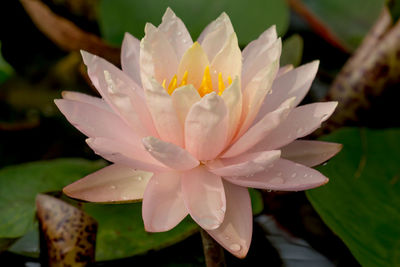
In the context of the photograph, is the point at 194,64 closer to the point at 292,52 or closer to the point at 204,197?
the point at 204,197

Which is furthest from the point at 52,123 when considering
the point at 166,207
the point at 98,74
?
the point at 166,207

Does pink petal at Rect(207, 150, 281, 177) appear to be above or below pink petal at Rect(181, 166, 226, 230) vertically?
above

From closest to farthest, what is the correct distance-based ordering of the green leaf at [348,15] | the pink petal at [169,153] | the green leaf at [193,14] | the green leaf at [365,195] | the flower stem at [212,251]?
the pink petal at [169,153] < the flower stem at [212,251] < the green leaf at [365,195] < the green leaf at [193,14] < the green leaf at [348,15]

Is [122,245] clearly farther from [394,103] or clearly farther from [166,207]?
[394,103]

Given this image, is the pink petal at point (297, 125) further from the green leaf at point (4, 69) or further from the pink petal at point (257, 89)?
the green leaf at point (4, 69)

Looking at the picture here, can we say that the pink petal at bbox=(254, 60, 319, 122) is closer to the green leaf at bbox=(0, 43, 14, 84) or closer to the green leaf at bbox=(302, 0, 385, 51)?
the green leaf at bbox=(0, 43, 14, 84)

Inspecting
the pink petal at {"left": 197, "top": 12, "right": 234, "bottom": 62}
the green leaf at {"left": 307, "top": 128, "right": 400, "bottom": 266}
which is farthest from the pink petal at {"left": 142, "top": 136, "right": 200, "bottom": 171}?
the green leaf at {"left": 307, "top": 128, "right": 400, "bottom": 266}

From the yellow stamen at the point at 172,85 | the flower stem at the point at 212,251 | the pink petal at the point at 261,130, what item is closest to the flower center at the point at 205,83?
the yellow stamen at the point at 172,85
